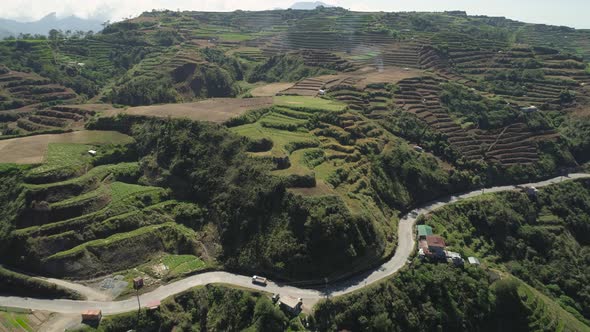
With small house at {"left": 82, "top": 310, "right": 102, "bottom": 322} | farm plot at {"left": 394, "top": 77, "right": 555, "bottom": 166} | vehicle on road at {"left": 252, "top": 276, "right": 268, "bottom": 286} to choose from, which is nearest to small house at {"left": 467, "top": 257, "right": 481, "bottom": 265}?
vehicle on road at {"left": 252, "top": 276, "right": 268, "bottom": 286}

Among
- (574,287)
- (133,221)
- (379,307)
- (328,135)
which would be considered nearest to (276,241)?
(379,307)

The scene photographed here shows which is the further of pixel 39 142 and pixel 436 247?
pixel 39 142

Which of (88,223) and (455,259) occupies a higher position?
(88,223)

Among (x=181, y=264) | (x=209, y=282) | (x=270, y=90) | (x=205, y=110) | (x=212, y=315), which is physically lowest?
(x=212, y=315)

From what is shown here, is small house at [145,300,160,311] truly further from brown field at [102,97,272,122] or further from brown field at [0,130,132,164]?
brown field at [102,97,272,122]

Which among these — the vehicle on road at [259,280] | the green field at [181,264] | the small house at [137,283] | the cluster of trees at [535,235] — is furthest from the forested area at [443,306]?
the small house at [137,283]

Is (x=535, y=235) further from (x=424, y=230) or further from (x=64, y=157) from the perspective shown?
(x=64, y=157)

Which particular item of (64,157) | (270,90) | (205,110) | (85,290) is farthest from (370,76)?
(85,290)
